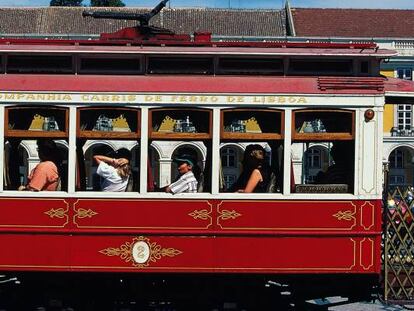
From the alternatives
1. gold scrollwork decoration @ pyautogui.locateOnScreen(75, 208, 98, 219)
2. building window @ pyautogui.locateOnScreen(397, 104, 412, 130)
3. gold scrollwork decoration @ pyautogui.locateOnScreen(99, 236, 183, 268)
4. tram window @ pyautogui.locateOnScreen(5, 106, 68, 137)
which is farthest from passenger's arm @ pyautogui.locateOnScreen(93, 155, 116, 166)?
building window @ pyautogui.locateOnScreen(397, 104, 412, 130)

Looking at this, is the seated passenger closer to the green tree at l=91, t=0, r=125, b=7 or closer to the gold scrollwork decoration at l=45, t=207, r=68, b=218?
the gold scrollwork decoration at l=45, t=207, r=68, b=218

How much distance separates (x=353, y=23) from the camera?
241ft

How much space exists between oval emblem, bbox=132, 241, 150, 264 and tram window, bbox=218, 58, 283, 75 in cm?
202

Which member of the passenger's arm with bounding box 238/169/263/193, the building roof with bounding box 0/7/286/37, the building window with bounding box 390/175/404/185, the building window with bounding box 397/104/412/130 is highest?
the building roof with bounding box 0/7/286/37

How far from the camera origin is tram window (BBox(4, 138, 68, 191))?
1267cm

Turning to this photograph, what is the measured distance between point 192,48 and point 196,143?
1.04 metres

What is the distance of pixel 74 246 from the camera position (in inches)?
492

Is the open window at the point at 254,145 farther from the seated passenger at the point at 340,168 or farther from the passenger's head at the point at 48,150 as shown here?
the passenger's head at the point at 48,150

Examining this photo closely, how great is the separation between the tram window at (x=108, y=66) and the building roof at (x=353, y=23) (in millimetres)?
58114

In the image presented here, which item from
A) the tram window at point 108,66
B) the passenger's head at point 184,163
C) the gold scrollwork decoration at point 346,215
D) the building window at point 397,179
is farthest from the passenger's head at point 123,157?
the building window at point 397,179

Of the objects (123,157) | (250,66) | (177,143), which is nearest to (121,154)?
(123,157)

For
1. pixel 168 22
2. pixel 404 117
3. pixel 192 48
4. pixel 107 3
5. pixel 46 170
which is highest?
pixel 107 3

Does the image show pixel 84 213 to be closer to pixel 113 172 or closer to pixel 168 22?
pixel 113 172

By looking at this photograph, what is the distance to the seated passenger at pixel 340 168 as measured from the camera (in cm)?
1277
